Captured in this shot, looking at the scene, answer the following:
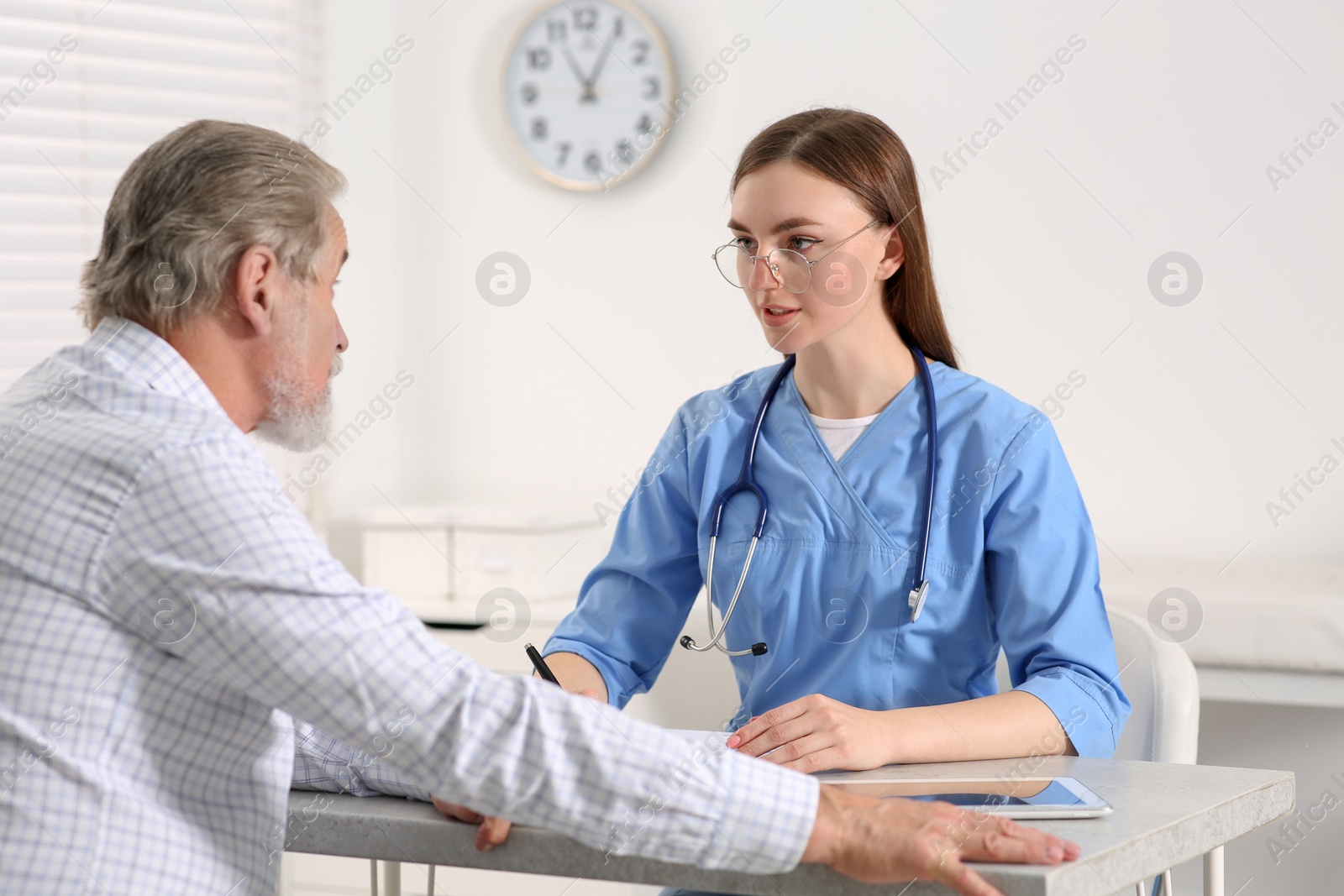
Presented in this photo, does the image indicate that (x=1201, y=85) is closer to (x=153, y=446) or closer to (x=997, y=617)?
(x=997, y=617)

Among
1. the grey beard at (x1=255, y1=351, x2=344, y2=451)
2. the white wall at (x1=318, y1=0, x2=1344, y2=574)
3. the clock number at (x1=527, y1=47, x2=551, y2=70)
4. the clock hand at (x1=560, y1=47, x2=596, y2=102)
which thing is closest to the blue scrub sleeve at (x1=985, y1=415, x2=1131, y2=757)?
the grey beard at (x1=255, y1=351, x2=344, y2=451)

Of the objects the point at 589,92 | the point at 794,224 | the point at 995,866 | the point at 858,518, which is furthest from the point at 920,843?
the point at 589,92

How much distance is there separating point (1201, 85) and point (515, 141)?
147 centimetres

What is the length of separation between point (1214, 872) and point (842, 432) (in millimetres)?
626

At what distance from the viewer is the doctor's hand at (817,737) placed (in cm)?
118

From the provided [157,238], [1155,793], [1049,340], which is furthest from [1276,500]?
[157,238]

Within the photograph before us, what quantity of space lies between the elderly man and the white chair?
27.2 inches

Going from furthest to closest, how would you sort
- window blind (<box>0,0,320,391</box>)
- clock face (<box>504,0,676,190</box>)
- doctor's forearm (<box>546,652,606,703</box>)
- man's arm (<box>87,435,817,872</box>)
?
clock face (<box>504,0,676,190</box>), window blind (<box>0,0,320,391</box>), doctor's forearm (<box>546,652,606,703</box>), man's arm (<box>87,435,817,872</box>)

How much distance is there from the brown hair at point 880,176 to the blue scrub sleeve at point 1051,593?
0.22m

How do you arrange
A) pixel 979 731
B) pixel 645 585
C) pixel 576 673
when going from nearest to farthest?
pixel 979 731 → pixel 576 673 → pixel 645 585

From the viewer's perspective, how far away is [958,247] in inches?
102

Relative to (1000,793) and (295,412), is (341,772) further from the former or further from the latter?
(1000,793)

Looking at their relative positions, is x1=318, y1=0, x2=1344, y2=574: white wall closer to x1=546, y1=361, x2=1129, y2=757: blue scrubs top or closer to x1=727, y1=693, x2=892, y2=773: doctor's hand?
x1=546, y1=361, x2=1129, y2=757: blue scrubs top

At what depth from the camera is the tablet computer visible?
1.03 m
